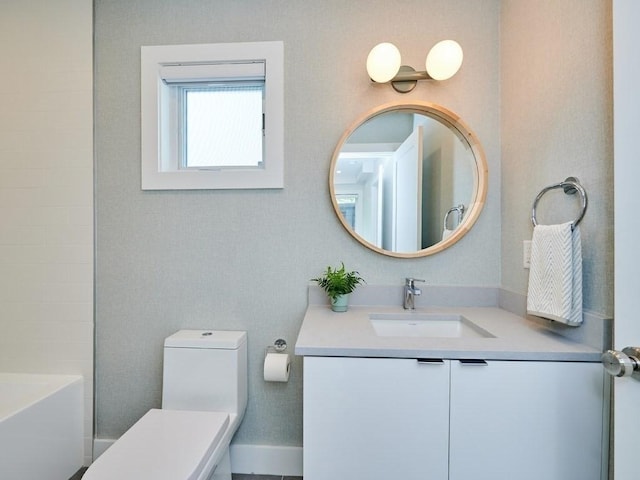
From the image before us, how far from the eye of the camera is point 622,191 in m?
0.73

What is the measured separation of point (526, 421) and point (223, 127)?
1787 mm

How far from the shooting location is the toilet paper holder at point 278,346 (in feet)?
5.26

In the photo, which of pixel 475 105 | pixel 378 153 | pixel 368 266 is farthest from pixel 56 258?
pixel 475 105

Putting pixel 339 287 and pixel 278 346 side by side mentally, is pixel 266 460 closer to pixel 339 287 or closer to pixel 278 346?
pixel 278 346

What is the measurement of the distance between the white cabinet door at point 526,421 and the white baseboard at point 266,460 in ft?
2.88

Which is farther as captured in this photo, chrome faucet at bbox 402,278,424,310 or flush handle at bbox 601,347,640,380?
chrome faucet at bbox 402,278,424,310

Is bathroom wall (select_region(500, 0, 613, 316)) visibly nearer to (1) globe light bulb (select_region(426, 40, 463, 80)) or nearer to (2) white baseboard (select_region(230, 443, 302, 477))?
(1) globe light bulb (select_region(426, 40, 463, 80))

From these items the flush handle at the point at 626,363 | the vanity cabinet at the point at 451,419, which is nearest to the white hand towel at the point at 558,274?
the vanity cabinet at the point at 451,419

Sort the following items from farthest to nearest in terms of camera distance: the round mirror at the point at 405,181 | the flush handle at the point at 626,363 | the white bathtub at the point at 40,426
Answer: the round mirror at the point at 405,181 → the white bathtub at the point at 40,426 → the flush handle at the point at 626,363

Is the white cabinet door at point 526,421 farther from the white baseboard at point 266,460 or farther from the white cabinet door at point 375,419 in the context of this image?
the white baseboard at point 266,460

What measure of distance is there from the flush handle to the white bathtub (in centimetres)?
202

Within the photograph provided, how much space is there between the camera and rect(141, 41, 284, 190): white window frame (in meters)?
1.59

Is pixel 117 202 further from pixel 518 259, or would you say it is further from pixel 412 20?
pixel 518 259

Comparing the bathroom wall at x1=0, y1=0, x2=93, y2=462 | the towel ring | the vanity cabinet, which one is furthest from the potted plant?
the bathroom wall at x1=0, y1=0, x2=93, y2=462
